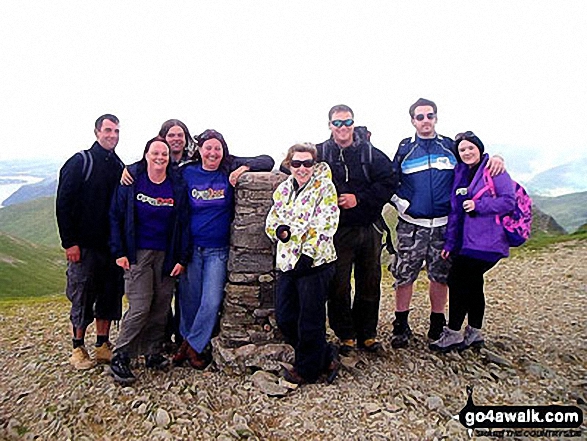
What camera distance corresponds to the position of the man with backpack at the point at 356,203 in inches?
349

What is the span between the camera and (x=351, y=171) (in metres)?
8.98

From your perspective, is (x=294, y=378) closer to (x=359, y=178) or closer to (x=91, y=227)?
(x=359, y=178)

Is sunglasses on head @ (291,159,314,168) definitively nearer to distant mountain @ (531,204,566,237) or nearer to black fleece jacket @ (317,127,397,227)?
black fleece jacket @ (317,127,397,227)

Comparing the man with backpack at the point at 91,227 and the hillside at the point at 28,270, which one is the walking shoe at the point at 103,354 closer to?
Answer: the man with backpack at the point at 91,227

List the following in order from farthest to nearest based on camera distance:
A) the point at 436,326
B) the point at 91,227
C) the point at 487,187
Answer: the point at 436,326, the point at 91,227, the point at 487,187

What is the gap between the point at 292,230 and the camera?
816 centimetres

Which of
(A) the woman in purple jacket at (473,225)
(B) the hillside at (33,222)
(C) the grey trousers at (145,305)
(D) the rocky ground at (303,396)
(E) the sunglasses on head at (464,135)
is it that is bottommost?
(B) the hillside at (33,222)

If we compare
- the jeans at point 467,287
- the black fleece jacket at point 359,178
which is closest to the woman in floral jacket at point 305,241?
the black fleece jacket at point 359,178

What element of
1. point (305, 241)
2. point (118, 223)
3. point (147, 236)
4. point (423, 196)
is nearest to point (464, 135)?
point (423, 196)

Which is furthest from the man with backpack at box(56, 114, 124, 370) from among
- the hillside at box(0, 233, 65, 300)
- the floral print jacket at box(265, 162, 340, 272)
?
the hillside at box(0, 233, 65, 300)

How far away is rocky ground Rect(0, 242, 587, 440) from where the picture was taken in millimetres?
Answer: 7617

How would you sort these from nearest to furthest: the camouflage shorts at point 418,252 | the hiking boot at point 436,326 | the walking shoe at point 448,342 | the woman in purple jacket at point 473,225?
the woman in purple jacket at point 473,225
the camouflage shorts at point 418,252
the walking shoe at point 448,342
the hiking boot at point 436,326

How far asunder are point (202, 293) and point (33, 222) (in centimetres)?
16556

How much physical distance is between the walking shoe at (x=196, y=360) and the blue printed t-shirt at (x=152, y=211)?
2.23 meters
